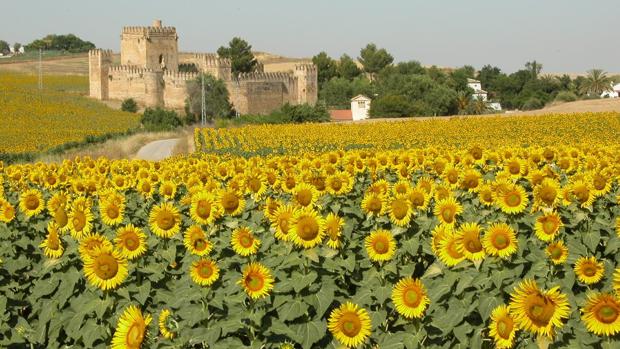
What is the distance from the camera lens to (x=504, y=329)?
13.0 ft

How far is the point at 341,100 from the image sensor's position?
11075 cm

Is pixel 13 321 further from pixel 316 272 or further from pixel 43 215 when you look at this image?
pixel 316 272

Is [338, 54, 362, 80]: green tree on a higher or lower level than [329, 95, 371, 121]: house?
higher

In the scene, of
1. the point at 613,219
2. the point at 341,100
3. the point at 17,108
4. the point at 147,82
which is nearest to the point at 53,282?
the point at 613,219

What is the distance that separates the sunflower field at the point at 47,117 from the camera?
53281 millimetres

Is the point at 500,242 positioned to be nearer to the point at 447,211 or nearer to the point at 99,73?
the point at 447,211

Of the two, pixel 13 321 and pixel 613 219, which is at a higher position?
pixel 613 219

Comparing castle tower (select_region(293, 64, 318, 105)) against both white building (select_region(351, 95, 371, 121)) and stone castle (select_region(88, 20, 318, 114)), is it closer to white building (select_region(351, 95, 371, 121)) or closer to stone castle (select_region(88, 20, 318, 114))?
stone castle (select_region(88, 20, 318, 114))

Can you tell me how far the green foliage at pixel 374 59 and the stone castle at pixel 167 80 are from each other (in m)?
54.2

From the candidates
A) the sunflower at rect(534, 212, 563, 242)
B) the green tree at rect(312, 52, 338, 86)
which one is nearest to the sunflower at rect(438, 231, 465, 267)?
the sunflower at rect(534, 212, 563, 242)

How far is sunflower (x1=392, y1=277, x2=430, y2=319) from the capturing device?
445 cm

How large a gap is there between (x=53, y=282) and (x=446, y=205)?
3.06 metres

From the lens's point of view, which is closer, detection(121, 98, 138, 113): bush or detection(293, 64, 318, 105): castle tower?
detection(121, 98, 138, 113): bush

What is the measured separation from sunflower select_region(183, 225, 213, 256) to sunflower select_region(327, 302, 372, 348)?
4.95 feet
